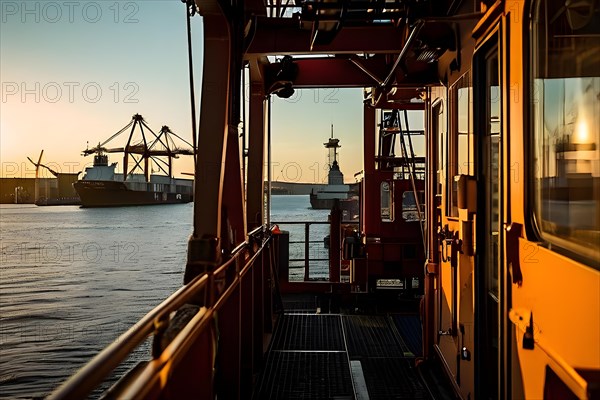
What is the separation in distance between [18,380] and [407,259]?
1298 cm

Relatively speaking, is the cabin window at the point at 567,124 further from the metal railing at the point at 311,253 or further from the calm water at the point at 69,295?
the calm water at the point at 69,295

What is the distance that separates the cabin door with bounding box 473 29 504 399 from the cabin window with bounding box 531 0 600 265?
885 mm

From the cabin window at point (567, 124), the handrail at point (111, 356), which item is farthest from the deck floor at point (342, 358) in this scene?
the handrail at point (111, 356)

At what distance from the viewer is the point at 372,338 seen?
557 cm

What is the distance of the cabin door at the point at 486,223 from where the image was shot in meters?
2.90

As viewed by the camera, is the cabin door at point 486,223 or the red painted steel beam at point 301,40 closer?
the cabin door at point 486,223

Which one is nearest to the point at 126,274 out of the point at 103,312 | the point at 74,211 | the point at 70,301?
the point at 70,301

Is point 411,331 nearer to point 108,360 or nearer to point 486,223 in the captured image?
point 486,223

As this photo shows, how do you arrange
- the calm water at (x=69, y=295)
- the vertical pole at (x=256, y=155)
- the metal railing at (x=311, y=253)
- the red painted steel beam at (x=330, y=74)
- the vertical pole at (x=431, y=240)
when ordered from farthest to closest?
the metal railing at (x=311, y=253) → the calm water at (x=69, y=295) → the vertical pole at (x=256, y=155) → the red painted steel beam at (x=330, y=74) → the vertical pole at (x=431, y=240)

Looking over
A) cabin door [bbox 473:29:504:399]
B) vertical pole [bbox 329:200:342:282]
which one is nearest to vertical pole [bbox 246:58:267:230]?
vertical pole [bbox 329:200:342:282]

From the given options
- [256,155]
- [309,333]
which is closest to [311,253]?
[256,155]

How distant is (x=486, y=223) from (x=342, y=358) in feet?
7.97

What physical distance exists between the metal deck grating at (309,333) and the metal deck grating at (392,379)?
58 centimetres

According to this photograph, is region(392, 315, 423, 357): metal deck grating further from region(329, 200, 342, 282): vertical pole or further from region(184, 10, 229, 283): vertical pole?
region(184, 10, 229, 283): vertical pole
